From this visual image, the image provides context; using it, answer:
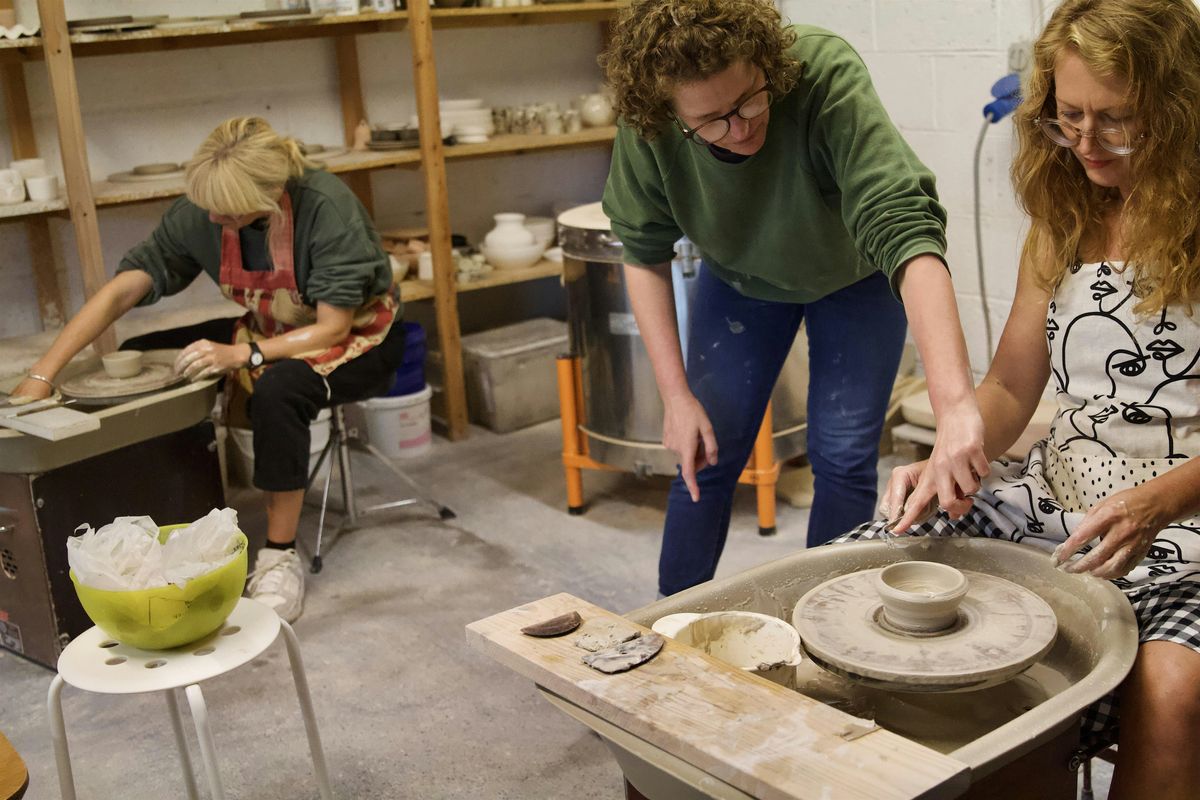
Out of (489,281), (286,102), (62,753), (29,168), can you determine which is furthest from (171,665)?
(286,102)

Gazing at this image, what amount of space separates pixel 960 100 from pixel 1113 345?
227 cm

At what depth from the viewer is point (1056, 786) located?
1220 mm

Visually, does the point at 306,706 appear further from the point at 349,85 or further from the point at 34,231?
the point at 349,85

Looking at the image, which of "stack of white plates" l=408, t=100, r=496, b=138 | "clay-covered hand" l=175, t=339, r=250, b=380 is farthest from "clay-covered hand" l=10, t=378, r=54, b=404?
"stack of white plates" l=408, t=100, r=496, b=138

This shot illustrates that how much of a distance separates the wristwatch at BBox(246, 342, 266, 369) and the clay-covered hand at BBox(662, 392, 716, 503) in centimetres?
128

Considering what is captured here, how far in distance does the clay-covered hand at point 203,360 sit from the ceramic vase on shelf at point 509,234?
1.46m

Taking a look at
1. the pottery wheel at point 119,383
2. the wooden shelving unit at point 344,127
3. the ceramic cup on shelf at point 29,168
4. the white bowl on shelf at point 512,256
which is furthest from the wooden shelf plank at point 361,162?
the pottery wheel at point 119,383

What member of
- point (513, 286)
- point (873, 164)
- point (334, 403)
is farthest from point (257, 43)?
point (873, 164)

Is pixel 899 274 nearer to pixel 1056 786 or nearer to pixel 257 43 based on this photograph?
pixel 1056 786

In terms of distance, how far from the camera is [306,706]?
1.89m

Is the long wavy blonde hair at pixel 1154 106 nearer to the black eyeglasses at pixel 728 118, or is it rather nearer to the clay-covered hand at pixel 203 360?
the black eyeglasses at pixel 728 118

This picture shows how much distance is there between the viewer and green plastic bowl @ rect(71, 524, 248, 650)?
5.49 ft

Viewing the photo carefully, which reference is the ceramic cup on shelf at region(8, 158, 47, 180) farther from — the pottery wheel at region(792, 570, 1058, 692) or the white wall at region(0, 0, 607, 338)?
the pottery wheel at region(792, 570, 1058, 692)

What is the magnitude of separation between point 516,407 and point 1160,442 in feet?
8.92
